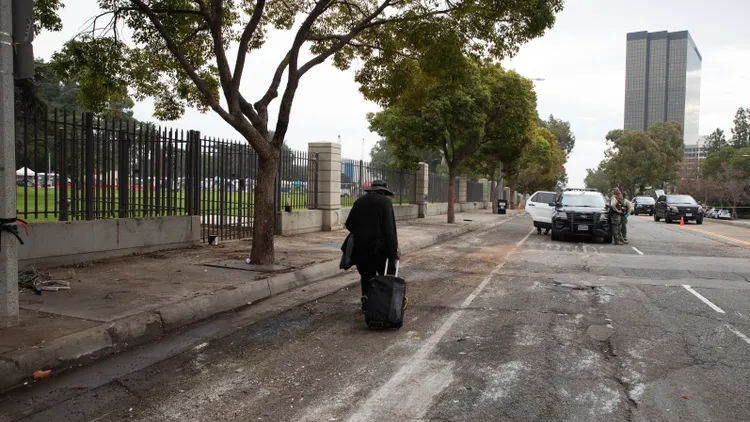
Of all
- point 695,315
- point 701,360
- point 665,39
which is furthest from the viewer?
point 665,39

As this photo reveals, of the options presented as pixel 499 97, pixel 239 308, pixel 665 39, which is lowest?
pixel 239 308

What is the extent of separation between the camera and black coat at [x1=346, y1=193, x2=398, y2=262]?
680 centimetres

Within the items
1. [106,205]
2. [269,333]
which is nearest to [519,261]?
[269,333]

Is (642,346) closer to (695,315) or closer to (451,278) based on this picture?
(695,315)

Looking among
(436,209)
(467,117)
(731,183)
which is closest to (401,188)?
(467,117)

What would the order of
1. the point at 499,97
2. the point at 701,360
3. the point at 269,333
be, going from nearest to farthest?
the point at 701,360 < the point at 269,333 < the point at 499,97

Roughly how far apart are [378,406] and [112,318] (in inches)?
140

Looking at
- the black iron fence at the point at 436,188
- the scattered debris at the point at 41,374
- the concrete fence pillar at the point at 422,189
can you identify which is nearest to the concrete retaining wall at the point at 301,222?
the scattered debris at the point at 41,374

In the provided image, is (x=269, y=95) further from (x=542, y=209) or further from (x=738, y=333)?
(x=542, y=209)

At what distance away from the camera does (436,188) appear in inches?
1335

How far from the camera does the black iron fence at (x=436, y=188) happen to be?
3224cm

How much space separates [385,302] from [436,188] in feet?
91.2

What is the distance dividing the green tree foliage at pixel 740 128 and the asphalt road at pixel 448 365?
381 ft

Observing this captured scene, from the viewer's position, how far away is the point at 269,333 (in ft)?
21.4
